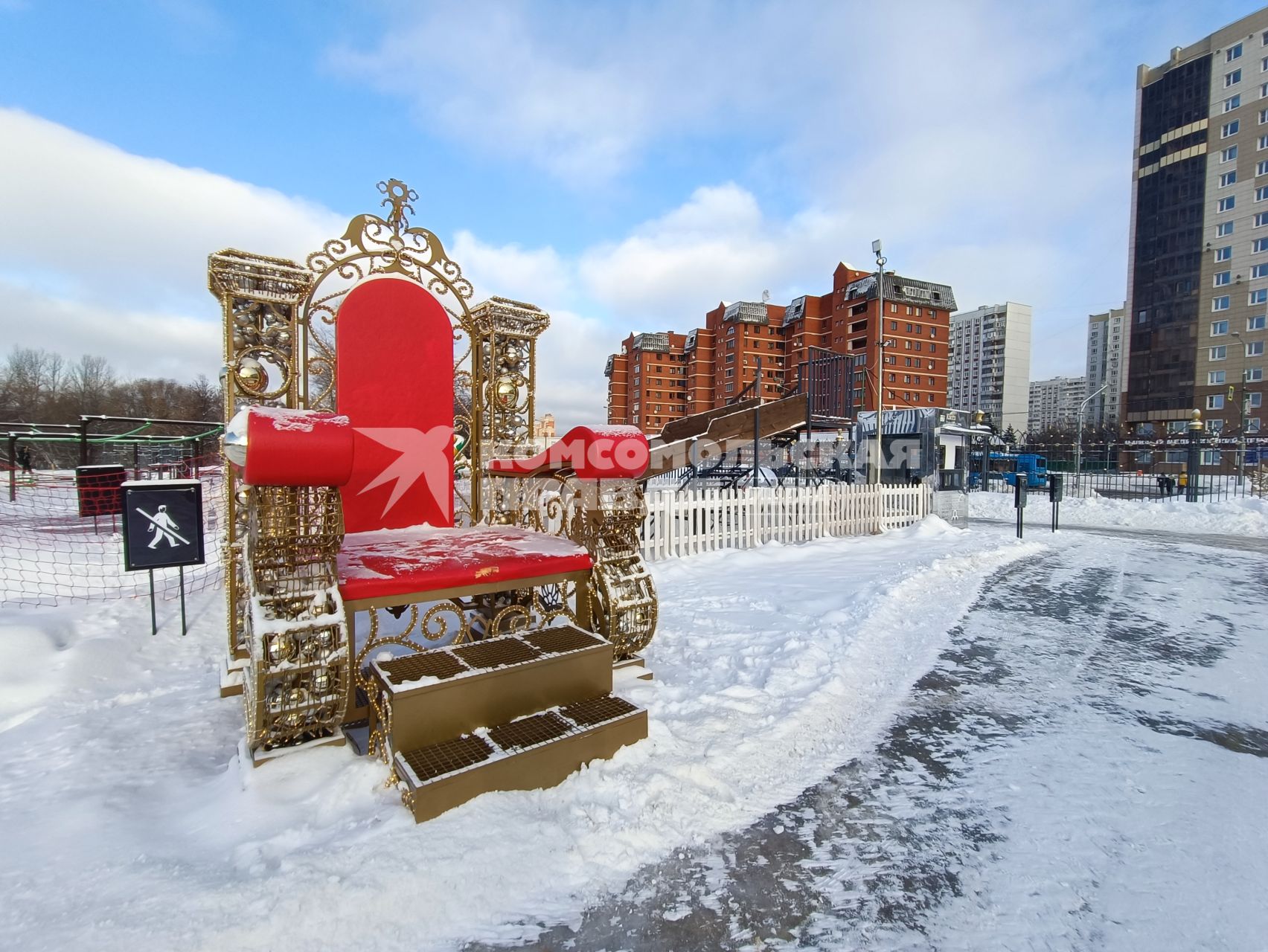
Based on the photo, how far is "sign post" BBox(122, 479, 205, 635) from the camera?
3980 mm

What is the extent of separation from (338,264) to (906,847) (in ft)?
13.7

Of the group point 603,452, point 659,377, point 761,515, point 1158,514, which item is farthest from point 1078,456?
point 659,377

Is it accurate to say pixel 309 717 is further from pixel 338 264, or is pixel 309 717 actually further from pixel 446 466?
pixel 338 264

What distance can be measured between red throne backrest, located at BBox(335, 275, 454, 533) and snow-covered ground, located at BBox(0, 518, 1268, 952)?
1.46 m

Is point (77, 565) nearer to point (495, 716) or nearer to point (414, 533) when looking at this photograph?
point (414, 533)

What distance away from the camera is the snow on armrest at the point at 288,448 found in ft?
6.42

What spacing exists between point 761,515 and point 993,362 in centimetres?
10354

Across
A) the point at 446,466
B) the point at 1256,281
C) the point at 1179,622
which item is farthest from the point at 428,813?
the point at 1256,281

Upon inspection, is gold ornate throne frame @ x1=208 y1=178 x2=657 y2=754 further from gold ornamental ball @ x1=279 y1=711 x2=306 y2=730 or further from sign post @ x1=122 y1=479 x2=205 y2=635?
sign post @ x1=122 y1=479 x2=205 y2=635

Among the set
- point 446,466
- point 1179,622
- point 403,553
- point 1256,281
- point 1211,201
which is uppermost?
point 1211,201

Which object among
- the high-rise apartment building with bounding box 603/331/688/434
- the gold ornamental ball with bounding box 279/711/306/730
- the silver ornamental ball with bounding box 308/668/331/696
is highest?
the high-rise apartment building with bounding box 603/331/688/434

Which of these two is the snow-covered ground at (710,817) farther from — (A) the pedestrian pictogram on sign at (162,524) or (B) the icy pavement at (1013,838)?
(A) the pedestrian pictogram on sign at (162,524)

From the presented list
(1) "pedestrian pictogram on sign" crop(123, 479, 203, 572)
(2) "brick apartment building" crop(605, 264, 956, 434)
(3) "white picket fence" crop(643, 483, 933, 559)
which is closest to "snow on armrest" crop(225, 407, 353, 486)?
(1) "pedestrian pictogram on sign" crop(123, 479, 203, 572)

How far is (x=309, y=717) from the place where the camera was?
2.24 meters
